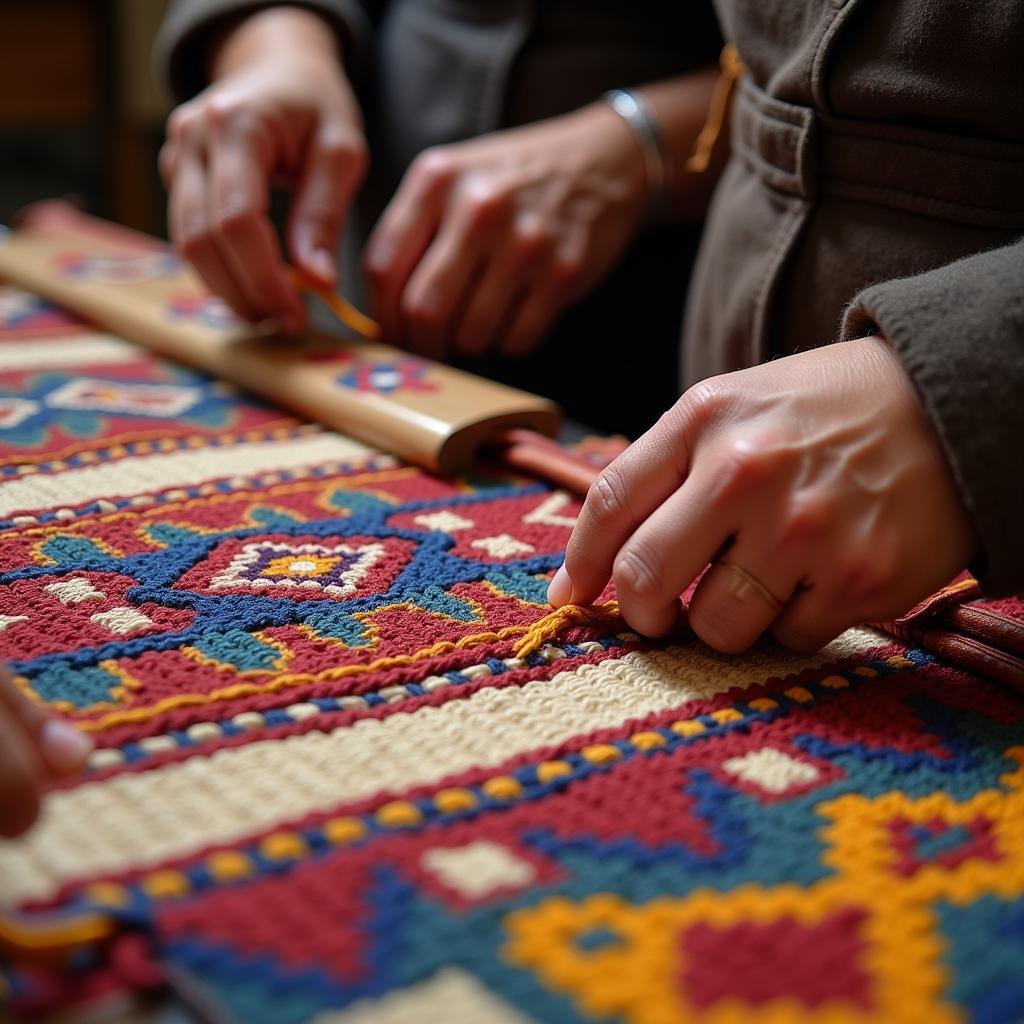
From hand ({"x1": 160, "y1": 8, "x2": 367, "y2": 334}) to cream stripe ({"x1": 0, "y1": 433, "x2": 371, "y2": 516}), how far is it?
0.56ft

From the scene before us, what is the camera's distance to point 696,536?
1.37 feet

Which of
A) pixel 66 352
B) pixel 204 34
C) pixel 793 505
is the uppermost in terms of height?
pixel 204 34

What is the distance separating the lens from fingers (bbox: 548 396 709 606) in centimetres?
44

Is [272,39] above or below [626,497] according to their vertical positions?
above

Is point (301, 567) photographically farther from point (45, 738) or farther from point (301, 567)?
point (45, 738)

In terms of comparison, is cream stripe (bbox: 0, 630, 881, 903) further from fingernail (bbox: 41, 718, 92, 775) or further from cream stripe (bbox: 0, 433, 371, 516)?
cream stripe (bbox: 0, 433, 371, 516)

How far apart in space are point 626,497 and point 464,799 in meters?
0.15

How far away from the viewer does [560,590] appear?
47cm

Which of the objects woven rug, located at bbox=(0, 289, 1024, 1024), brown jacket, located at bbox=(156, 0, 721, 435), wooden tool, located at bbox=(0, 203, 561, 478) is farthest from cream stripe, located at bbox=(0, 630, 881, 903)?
brown jacket, located at bbox=(156, 0, 721, 435)

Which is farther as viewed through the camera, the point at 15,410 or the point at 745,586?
the point at 15,410

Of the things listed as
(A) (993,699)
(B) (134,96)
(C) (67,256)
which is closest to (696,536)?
(A) (993,699)

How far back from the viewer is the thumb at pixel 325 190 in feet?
2.85

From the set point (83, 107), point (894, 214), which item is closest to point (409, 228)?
point (894, 214)

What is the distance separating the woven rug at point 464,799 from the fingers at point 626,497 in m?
0.02
